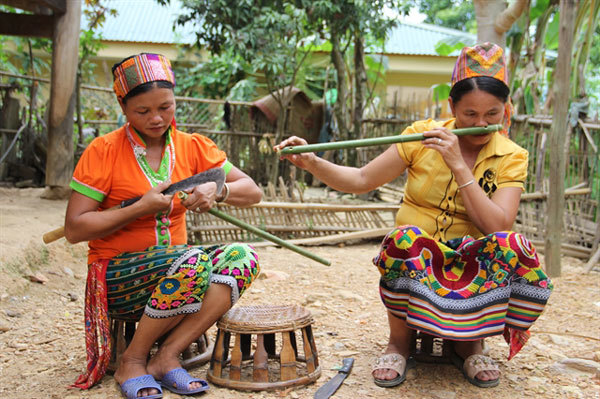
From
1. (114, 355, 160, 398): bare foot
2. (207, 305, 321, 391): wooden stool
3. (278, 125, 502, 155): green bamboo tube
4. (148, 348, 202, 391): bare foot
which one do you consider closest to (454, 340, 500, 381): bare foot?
(207, 305, 321, 391): wooden stool

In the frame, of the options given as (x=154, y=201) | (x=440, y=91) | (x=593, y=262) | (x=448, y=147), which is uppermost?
(x=440, y=91)

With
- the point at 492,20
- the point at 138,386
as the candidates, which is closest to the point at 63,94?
the point at 138,386

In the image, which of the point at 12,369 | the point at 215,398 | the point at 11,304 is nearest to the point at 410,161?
the point at 215,398

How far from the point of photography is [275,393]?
2.32 m

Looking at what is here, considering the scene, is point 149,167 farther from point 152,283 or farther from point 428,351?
point 428,351

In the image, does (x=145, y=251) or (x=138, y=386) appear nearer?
(x=138, y=386)

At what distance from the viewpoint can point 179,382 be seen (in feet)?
7.38

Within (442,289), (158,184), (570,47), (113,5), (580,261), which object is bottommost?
(580,261)

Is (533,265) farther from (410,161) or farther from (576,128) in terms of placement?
(576,128)

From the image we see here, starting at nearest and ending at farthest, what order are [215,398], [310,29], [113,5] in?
[215,398]
[310,29]
[113,5]

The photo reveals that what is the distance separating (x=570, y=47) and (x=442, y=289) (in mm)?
3049

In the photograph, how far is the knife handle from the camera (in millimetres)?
2562

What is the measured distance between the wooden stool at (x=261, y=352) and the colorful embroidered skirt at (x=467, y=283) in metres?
0.44

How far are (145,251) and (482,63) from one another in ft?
5.27
